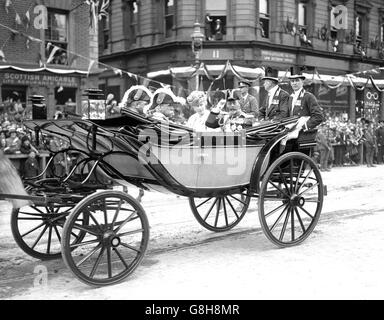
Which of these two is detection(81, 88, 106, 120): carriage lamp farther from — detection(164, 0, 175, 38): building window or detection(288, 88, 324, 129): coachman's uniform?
detection(164, 0, 175, 38): building window

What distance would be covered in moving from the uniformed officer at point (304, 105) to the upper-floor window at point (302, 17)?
68.7ft

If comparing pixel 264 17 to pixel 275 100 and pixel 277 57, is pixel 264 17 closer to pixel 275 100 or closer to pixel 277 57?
pixel 277 57

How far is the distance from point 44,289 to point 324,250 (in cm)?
329

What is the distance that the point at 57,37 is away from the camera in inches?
693

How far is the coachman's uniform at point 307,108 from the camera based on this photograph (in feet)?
22.3

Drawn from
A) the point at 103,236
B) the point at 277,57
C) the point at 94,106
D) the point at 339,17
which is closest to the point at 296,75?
the point at 94,106

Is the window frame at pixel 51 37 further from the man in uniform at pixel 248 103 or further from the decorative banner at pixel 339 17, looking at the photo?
the decorative banner at pixel 339 17

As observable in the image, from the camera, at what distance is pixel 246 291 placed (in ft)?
15.1

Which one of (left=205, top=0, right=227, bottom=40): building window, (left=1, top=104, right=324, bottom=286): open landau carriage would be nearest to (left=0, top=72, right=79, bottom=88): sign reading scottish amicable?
(left=205, top=0, right=227, bottom=40): building window

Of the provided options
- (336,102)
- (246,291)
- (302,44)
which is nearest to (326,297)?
(246,291)

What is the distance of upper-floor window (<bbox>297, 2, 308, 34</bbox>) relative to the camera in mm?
27016

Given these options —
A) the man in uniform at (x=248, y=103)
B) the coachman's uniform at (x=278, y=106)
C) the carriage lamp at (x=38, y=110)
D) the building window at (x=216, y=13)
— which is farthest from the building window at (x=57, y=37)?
the carriage lamp at (x=38, y=110)

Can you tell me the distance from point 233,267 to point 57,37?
14229 mm

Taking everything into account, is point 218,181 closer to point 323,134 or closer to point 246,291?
point 246,291
